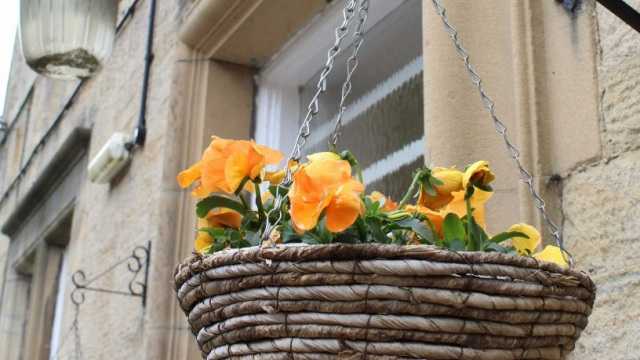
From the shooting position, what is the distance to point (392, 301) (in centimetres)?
91

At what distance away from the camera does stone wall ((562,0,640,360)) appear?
149 cm

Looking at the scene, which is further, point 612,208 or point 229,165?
point 612,208

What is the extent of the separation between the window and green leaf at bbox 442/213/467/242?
4.52ft

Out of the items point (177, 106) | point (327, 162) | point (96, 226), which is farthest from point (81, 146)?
point (327, 162)

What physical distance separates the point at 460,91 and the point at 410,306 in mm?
1016

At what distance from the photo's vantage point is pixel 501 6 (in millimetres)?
1902

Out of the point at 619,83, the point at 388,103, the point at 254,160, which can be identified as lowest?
the point at 254,160

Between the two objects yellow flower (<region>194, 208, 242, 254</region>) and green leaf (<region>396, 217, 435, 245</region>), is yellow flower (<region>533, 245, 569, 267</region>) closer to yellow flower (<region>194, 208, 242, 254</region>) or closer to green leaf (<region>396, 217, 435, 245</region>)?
green leaf (<region>396, 217, 435, 245</region>)

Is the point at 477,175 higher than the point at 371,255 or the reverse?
higher

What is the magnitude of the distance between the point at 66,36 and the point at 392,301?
87.8 inches

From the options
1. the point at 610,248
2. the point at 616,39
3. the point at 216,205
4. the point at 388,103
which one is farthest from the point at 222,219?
the point at 388,103

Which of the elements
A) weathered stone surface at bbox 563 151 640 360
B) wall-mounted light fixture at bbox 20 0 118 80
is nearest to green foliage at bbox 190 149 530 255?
weathered stone surface at bbox 563 151 640 360

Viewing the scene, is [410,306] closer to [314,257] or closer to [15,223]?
[314,257]

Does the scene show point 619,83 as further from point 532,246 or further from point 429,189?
point 429,189
